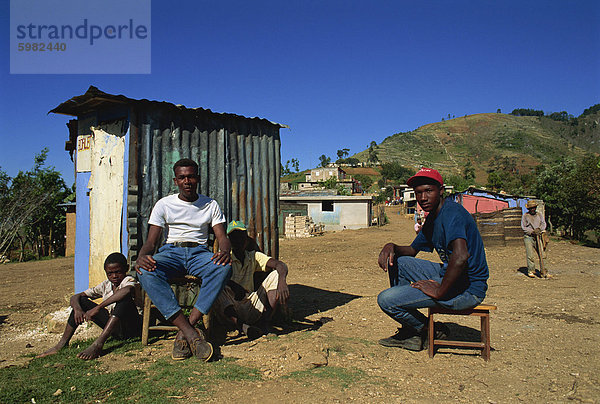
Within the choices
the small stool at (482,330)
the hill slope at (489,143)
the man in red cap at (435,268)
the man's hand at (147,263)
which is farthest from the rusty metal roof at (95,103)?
the hill slope at (489,143)

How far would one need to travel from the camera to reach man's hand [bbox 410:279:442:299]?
12.2 feet

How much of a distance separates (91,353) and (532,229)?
8.95 metres

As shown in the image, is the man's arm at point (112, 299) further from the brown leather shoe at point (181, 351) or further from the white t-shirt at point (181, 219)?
the brown leather shoe at point (181, 351)

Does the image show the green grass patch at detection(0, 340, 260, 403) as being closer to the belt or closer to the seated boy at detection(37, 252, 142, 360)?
the seated boy at detection(37, 252, 142, 360)

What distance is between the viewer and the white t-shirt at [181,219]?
4301 millimetres

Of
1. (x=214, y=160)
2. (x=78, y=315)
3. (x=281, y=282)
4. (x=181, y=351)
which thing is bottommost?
(x=181, y=351)

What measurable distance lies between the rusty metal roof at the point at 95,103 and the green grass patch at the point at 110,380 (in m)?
2.88

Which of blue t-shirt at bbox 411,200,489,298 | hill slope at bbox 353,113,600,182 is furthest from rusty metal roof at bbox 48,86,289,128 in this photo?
hill slope at bbox 353,113,600,182

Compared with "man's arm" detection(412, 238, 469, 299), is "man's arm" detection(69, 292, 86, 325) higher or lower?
lower

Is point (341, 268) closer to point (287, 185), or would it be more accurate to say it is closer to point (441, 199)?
point (441, 199)

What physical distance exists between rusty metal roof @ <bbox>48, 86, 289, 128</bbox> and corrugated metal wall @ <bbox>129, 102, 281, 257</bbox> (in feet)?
0.13

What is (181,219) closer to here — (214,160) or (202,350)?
(202,350)

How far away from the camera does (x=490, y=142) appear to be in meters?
103

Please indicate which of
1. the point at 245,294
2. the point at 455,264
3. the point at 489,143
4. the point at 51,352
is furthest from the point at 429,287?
the point at 489,143
